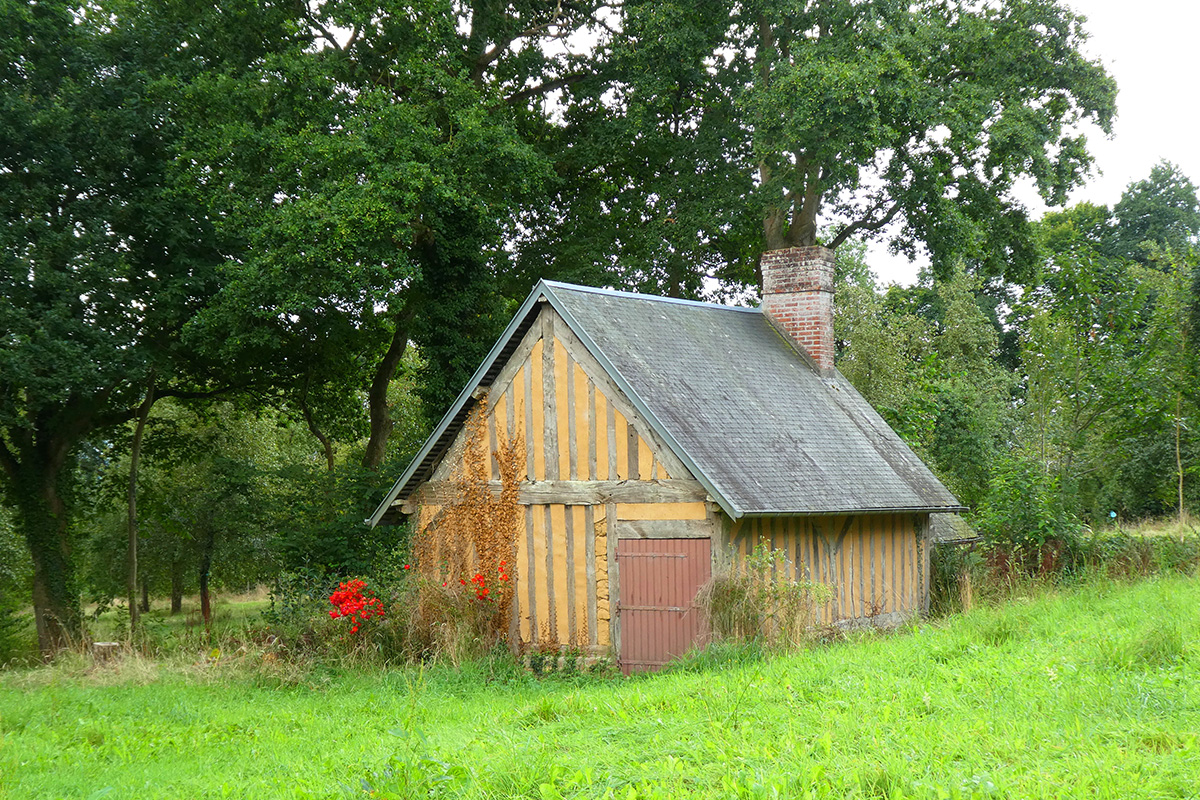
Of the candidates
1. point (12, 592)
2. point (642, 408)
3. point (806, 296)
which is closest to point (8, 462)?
point (12, 592)

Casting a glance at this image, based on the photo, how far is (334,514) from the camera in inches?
802

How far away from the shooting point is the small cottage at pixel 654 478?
12.6 meters

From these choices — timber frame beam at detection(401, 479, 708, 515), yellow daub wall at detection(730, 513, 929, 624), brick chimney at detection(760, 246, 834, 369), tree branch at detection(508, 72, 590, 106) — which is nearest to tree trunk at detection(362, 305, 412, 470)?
tree branch at detection(508, 72, 590, 106)

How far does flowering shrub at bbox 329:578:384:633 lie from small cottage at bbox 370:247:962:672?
1455 millimetres

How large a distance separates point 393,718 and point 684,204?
14.2m

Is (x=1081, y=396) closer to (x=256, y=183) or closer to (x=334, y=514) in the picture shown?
(x=334, y=514)

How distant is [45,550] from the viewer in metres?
20.2

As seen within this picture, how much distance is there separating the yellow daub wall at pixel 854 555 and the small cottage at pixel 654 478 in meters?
0.03

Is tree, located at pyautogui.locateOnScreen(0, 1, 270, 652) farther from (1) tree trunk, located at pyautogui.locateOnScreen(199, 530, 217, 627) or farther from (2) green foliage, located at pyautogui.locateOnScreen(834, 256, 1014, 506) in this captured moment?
(2) green foliage, located at pyautogui.locateOnScreen(834, 256, 1014, 506)

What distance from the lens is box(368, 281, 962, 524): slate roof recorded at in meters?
12.6

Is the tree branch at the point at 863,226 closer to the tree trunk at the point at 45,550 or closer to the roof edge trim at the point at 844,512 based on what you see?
the roof edge trim at the point at 844,512

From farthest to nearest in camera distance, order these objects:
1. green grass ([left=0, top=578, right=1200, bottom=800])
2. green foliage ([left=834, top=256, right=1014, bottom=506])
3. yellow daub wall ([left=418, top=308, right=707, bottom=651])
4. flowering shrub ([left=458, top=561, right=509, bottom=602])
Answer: green foliage ([left=834, top=256, right=1014, bottom=506]), flowering shrub ([left=458, top=561, right=509, bottom=602]), yellow daub wall ([left=418, top=308, right=707, bottom=651]), green grass ([left=0, top=578, right=1200, bottom=800])

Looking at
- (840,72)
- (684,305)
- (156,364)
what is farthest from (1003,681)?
(156,364)

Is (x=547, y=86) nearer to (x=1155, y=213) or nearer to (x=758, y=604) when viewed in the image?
(x=758, y=604)
